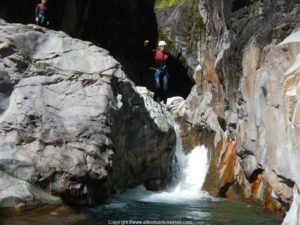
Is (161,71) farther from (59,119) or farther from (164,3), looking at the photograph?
(164,3)

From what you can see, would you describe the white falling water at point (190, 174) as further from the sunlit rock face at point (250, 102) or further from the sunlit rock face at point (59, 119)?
the sunlit rock face at point (59, 119)

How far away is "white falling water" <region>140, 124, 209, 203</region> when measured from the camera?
22.5 metres

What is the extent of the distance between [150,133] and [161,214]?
25.4ft

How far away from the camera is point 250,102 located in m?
17.9

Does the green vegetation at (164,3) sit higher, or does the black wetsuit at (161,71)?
the green vegetation at (164,3)

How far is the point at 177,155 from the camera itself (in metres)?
26.7

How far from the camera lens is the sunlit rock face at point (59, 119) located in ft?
49.0

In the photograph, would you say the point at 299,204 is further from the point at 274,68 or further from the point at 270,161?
the point at 274,68

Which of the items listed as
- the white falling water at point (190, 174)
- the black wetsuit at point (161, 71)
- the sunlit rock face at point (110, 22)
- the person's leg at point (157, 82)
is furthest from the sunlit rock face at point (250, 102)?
the sunlit rock face at point (110, 22)

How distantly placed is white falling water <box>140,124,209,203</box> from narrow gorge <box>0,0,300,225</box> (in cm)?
6

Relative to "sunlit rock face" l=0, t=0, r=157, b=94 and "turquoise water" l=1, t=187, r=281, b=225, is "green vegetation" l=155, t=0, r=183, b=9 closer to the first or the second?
→ "sunlit rock face" l=0, t=0, r=157, b=94

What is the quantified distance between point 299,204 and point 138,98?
1194cm

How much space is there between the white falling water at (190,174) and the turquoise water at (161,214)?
2005 mm

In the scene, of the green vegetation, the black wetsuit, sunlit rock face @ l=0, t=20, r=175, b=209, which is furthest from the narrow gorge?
the green vegetation
